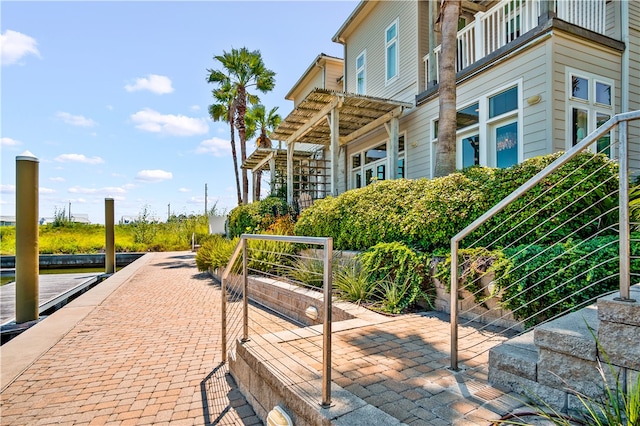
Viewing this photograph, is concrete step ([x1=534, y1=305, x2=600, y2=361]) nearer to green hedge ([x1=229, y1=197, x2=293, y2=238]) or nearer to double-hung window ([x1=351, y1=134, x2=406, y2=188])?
double-hung window ([x1=351, y1=134, x2=406, y2=188])

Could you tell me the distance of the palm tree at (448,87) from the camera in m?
6.18

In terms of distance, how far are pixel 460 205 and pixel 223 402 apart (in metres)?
3.68

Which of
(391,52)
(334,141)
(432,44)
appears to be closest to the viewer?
(432,44)

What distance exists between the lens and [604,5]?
23.0 ft

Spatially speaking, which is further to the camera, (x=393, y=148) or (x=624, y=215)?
(x=393, y=148)

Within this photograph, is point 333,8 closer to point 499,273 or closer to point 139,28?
point 139,28

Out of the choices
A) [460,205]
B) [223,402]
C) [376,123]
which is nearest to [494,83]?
[376,123]

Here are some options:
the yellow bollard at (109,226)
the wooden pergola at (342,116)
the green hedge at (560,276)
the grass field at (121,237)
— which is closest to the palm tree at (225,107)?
the grass field at (121,237)

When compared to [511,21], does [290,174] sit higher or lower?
lower

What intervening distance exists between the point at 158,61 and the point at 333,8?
661 centimetres

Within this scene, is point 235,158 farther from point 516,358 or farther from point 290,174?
point 516,358

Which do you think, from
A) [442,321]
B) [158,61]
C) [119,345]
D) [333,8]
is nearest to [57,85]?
[158,61]

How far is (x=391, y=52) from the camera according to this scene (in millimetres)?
10617

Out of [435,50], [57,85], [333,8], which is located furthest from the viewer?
[333,8]
